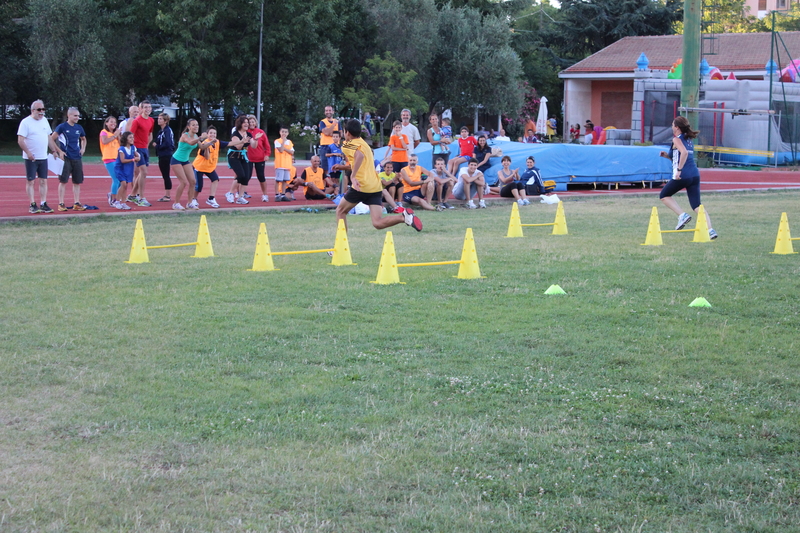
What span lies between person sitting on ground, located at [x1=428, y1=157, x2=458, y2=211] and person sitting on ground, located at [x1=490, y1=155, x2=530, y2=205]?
1366 millimetres

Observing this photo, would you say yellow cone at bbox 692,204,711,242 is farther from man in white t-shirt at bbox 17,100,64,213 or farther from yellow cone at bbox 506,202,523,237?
man in white t-shirt at bbox 17,100,64,213

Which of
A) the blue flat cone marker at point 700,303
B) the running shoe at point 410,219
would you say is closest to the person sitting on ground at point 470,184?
the running shoe at point 410,219

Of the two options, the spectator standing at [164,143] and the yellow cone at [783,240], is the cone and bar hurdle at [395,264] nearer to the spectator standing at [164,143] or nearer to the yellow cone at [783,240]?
the yellow cone at [783,240]

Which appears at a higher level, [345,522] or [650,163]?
[650,163]

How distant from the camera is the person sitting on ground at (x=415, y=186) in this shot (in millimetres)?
17609

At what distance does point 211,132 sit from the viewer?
16672mm

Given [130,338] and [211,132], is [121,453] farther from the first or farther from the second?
[211,132]

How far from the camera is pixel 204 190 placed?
21.8 metres

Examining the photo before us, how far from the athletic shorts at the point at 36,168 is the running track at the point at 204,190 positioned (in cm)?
70

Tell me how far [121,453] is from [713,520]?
2.88 meters

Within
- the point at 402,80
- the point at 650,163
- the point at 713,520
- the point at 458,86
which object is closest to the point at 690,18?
the point at 650,163

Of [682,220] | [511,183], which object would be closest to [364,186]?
[682,220]

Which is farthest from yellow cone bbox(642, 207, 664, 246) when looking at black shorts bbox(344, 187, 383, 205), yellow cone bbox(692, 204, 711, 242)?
black shorts bbox(344, 187, 383, 205)

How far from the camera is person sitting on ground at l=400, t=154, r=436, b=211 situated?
17.6m
